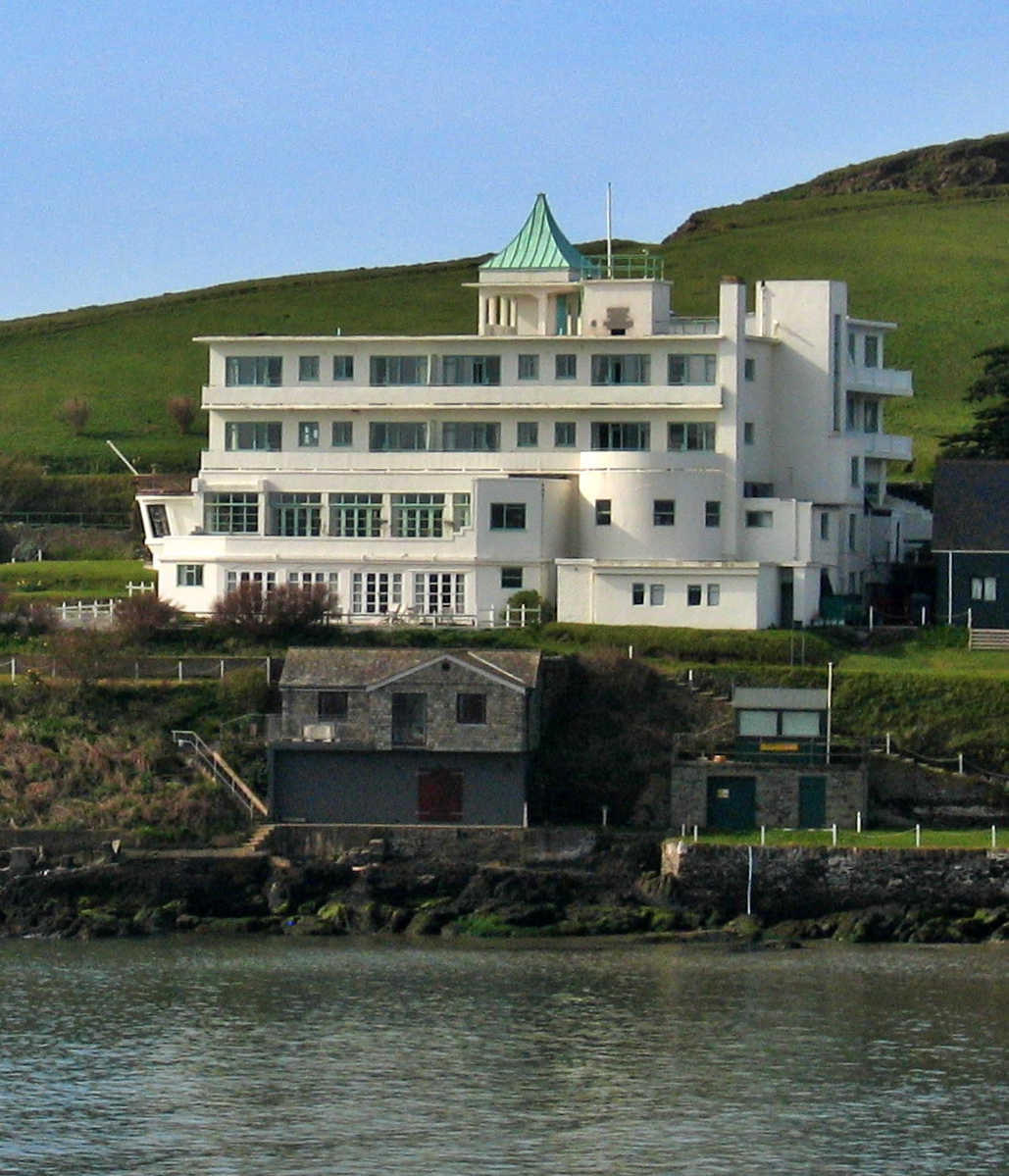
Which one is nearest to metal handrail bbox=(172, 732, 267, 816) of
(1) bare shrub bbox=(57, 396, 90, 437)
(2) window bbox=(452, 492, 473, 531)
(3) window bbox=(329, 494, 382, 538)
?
(3) window bbox=(329, 494, 382, 538)

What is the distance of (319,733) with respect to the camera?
71625mm

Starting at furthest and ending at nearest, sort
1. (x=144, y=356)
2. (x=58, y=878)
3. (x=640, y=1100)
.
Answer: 1. (x=144, y=356)
2. (x=58, y=878)
3. (x=640, y=1100)

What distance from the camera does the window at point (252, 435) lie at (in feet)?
290

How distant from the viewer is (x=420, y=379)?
87.9 m

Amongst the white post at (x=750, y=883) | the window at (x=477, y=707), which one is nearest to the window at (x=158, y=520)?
the window at (x=477, y=707)

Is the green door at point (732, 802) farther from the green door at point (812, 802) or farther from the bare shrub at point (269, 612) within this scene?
the bare shrub at point (269, 612)

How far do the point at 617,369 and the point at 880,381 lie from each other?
932cm

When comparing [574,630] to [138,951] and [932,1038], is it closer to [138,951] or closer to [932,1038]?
[138,951]

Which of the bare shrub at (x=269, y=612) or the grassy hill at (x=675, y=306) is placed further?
the grassy hill at (x=675, y=306)

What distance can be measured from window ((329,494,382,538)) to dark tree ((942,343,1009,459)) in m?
23.2

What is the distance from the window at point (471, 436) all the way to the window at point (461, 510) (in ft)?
8.89

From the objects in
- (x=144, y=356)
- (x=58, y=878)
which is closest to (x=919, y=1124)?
(x=58, y=878)

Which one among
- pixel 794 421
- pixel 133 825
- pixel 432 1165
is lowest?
pixel 432 1165

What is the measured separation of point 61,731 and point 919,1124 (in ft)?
101
